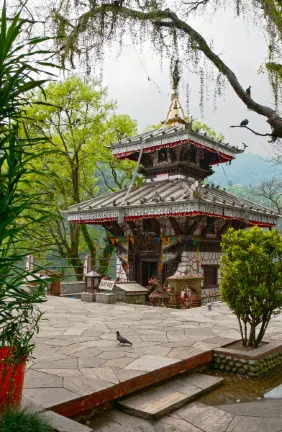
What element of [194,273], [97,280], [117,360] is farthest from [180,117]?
[117,360]

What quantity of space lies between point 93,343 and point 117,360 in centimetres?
117

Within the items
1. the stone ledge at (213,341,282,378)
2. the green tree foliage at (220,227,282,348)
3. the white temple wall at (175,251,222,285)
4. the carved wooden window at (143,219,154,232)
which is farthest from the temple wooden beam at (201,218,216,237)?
the stone ledge at (213,341,282,378)

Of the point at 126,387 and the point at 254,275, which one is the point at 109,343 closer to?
the point at 126,387

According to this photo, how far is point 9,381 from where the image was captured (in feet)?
9.71

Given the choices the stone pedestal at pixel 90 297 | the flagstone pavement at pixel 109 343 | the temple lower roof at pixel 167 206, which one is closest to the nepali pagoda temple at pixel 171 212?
the temple lower roof at pixel 167 206

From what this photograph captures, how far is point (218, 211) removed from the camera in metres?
13.0

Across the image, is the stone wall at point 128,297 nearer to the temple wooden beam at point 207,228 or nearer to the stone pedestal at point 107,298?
the stone pedestal at point 107,298

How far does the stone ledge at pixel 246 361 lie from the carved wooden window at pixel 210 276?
335 inches

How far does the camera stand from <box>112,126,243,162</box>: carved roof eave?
1420 cm

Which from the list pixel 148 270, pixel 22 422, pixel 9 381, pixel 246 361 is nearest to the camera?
pixel 22 422

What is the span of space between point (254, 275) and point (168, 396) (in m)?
2.46

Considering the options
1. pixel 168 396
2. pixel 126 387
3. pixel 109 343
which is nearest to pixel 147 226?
pixel 109 343

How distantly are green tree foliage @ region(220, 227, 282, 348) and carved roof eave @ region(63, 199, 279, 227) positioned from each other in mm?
5698

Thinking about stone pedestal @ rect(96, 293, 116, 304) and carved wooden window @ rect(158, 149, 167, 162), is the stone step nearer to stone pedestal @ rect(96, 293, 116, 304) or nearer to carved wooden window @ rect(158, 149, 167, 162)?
stone pedestal @ rect(96, 293, 116, 304)
